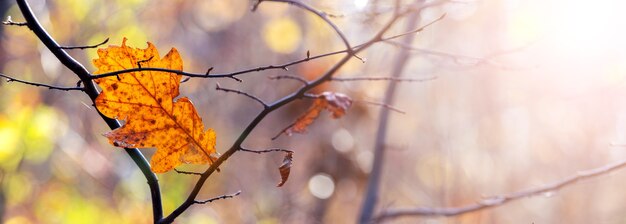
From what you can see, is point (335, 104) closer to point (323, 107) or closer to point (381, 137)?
point (323, 107)

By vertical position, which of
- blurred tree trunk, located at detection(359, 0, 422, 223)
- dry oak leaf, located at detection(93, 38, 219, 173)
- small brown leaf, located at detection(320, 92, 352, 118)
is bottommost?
blurred tree trunk, located at detection(359, 0, 422, 223)

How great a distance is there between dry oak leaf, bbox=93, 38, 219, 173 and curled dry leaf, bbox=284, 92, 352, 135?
295mm

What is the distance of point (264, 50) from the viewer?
6145mm

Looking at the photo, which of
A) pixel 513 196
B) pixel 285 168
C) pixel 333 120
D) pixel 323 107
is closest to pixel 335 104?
pixel 323 107

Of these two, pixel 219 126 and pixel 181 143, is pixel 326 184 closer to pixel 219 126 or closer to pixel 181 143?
pixel 219 126

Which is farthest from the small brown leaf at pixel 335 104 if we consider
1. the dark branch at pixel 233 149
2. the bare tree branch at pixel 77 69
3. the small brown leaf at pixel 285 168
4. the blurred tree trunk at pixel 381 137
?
the blurred tree trunk at pixel 381 137

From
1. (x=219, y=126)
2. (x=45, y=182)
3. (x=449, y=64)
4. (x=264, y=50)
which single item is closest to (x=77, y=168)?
(x=45, y=182)

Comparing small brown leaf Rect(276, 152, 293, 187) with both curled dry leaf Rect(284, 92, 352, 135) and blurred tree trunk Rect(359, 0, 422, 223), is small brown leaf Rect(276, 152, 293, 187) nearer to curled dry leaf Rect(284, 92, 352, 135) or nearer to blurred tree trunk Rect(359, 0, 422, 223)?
curled dry leaf Rect(284, 92, 352, 135)

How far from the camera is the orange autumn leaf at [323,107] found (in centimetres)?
109

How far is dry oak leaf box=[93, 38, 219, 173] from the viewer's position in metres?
0.74

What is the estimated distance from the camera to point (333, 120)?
4.32 meters

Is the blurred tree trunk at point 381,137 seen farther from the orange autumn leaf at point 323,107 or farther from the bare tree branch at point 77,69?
the bare tree branch at point 77,69

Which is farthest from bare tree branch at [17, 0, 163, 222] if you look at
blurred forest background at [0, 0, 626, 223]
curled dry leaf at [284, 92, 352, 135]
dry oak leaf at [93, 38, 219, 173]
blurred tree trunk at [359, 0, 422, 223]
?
blurred forest background at [0, 0, 626, 223]

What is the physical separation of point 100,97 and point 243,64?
5.44 meters
